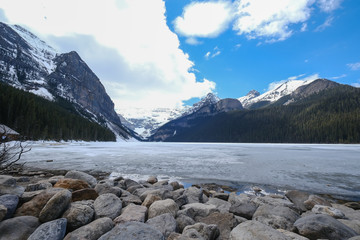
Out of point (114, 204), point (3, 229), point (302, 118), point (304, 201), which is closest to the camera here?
point (3, 229)

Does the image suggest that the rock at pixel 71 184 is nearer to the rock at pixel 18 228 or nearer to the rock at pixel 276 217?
the rock at pixel 18 228

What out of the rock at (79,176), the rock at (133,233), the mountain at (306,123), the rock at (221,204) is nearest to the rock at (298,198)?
the rock at (221,204)

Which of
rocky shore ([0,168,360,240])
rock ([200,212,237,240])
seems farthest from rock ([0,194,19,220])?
rock ([200,212,237,240])

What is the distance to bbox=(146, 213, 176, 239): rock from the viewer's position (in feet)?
12.9

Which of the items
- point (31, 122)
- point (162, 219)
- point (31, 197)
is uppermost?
point (31, 122)

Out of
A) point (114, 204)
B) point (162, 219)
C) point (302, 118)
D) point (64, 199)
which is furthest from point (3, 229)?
point (302, 118)

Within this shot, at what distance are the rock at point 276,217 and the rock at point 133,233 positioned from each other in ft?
9.99

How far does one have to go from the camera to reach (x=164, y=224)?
13.5 ft

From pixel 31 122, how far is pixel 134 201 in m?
71.5

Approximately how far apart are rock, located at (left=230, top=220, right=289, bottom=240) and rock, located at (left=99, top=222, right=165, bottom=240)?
4.84 ft

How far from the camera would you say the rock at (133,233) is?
3.13 m

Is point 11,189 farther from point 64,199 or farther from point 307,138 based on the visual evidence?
point 307,138

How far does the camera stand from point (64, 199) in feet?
13.4

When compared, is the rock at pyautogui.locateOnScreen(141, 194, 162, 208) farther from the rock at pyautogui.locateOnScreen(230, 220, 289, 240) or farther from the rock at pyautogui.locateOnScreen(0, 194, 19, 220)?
the rock at pyautogui.locateOnScreen(0, 194, 19, 220)
